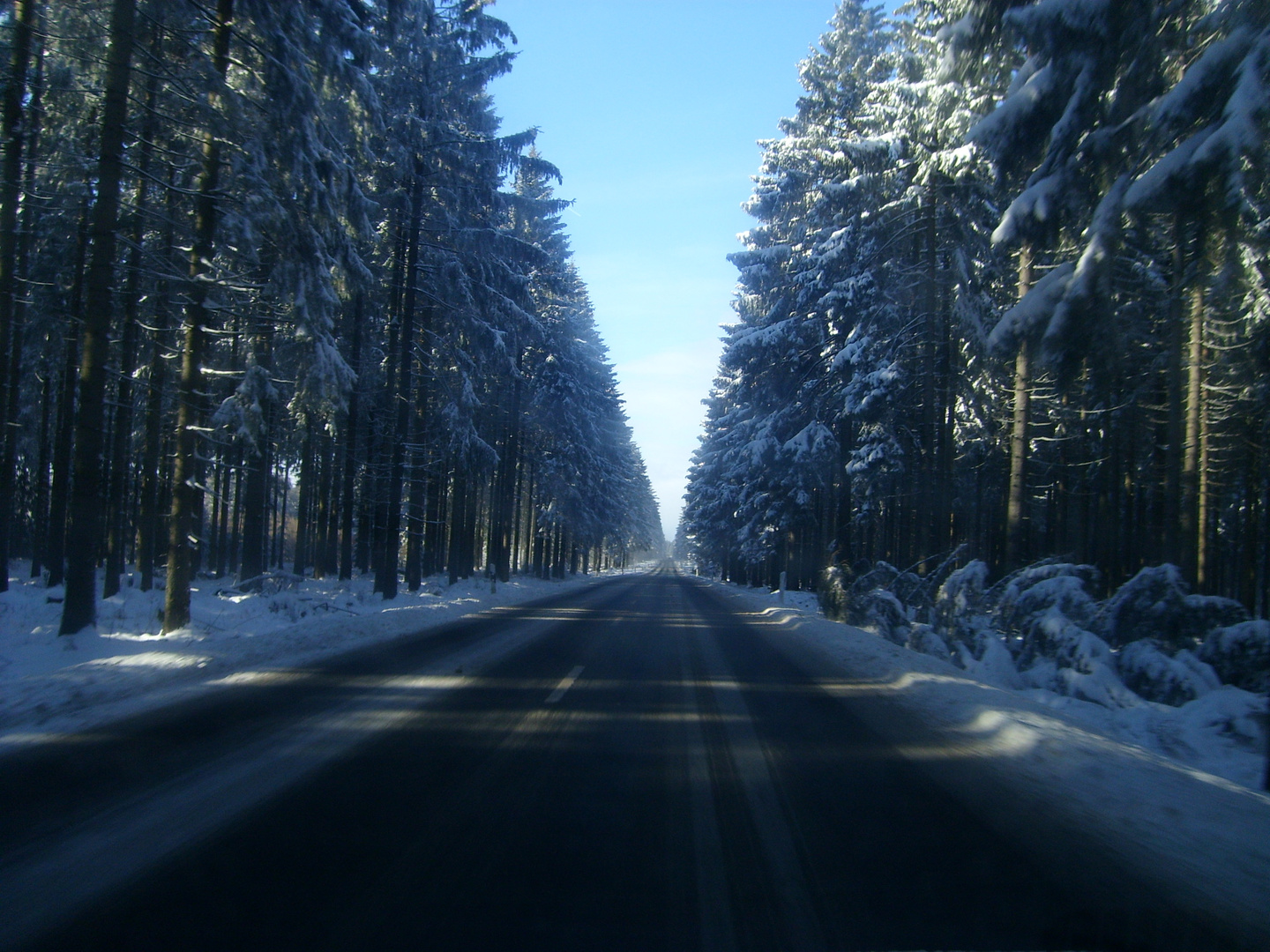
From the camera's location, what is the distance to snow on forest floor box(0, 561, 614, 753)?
761 cm

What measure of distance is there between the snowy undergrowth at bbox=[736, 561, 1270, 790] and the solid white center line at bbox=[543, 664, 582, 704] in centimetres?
565

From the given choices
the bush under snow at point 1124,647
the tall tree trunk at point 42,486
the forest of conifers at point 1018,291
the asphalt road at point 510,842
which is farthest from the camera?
the tall tree trunk at point 42,486

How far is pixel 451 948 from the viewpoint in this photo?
3434 millimetres

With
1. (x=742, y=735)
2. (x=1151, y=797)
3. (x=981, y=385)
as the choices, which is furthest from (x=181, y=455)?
(x=981, y=385)

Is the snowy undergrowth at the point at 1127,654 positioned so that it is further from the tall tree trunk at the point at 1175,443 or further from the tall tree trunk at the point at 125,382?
the tall tree trunk at the point at 125,382

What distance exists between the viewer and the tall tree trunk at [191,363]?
43.6 ft

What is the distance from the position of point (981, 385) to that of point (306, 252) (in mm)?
18847

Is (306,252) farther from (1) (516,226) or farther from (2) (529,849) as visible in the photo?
(1) (516,226)

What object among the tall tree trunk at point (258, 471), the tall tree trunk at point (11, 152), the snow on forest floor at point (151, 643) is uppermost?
the tall tree trunk at point (11, 152)

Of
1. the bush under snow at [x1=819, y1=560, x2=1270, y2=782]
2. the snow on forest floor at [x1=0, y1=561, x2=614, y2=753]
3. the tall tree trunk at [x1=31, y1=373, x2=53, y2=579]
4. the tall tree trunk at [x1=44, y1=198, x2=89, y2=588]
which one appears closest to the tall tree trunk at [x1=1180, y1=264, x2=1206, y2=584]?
the bush under snow at [x1=819, y1=560, x2=1270, y2=782]

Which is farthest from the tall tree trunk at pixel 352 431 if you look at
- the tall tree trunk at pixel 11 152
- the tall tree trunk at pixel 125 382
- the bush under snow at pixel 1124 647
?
the bush under snow at pixel 1124 647

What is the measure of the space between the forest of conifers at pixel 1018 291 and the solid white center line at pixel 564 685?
8411 millimetres

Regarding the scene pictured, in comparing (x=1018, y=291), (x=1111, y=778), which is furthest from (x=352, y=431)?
(x=1111, y=778)

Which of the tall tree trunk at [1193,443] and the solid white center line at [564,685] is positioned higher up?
the tall tree trunk at [1193,443]
